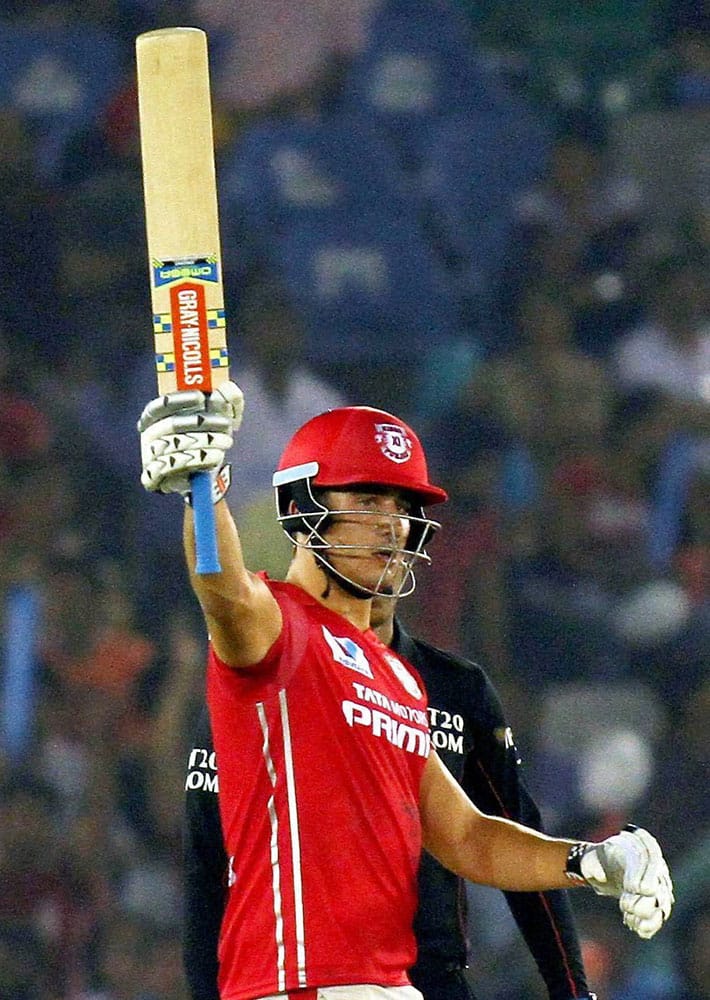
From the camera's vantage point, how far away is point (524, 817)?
118 inches

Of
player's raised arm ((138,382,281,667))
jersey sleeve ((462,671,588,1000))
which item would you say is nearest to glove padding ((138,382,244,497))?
player's raised arm ((138,382,281,667))

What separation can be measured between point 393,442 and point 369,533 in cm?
16

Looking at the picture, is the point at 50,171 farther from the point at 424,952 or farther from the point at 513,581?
the point at 424,952

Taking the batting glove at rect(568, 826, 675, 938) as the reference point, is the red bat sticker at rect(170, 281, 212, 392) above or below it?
above

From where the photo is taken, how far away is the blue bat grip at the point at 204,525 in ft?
6.22

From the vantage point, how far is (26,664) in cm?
451

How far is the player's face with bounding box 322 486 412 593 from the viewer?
7.56 ft

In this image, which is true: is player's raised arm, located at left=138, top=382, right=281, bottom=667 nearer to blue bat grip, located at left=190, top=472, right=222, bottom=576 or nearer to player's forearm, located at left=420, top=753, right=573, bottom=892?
blue bat grip, located at left=190, top=472, right=222, bottom=576

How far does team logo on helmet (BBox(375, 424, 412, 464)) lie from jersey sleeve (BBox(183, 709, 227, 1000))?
669 mm

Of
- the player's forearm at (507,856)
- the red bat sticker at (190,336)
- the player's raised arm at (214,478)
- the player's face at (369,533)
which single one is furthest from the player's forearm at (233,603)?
the player's forearm at (507,856)

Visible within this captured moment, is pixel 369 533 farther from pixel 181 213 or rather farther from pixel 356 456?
pixel 181 213

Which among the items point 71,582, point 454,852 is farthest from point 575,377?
point 454,852

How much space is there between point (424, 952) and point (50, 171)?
267 centimetres

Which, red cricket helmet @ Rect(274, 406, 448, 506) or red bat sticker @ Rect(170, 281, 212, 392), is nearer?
red bat sticker @ Rect(170, 281, 212, 392)
